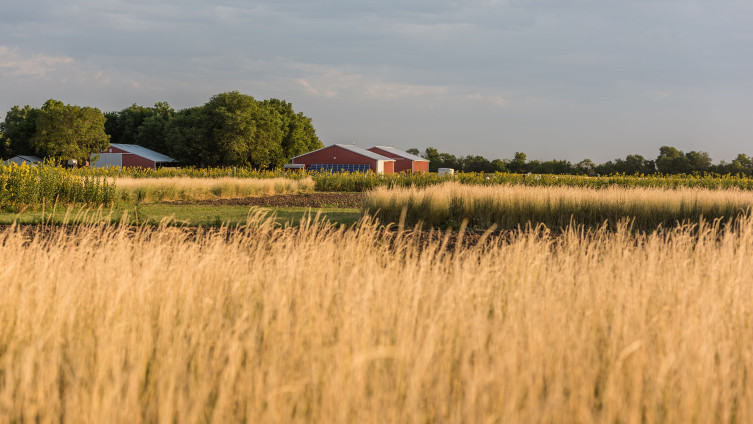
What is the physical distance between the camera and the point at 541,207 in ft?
43.7

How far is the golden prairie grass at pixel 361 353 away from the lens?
2580 mm

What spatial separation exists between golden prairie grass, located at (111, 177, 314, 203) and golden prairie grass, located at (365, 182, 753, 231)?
998cm

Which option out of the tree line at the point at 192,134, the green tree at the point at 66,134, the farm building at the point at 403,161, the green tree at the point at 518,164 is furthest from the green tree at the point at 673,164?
the green tree at the point at 66,134

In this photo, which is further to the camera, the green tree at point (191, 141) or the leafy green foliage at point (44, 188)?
the green tree at point (191, 141)

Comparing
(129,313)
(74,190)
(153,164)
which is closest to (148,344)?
(129,313)

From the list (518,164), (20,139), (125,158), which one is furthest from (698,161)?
(20,139)

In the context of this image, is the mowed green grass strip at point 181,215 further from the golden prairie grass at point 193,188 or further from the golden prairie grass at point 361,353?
the golden prairie grass at point 361,353

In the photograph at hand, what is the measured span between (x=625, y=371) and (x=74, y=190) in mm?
17180

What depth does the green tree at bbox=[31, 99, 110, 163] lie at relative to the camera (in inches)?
2327

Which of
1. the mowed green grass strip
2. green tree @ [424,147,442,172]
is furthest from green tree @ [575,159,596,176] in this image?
the mowed green grass strip

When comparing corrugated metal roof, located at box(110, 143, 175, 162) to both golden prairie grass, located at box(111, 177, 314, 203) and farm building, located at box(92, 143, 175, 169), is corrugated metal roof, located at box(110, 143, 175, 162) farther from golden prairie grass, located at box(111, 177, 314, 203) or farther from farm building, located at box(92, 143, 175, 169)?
golden prairie grass, located at box(111, 177, 314, 203)

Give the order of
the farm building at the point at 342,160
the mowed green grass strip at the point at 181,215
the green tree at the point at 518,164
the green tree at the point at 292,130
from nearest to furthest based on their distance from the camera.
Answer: the mowed green grass strip at the point at 181,215, the farm building at the point at 342,160, the green tree at the point at 518,164, the green tree at the point at 292,130

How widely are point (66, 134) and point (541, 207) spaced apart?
190ft

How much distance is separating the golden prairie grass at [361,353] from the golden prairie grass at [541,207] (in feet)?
28.1
